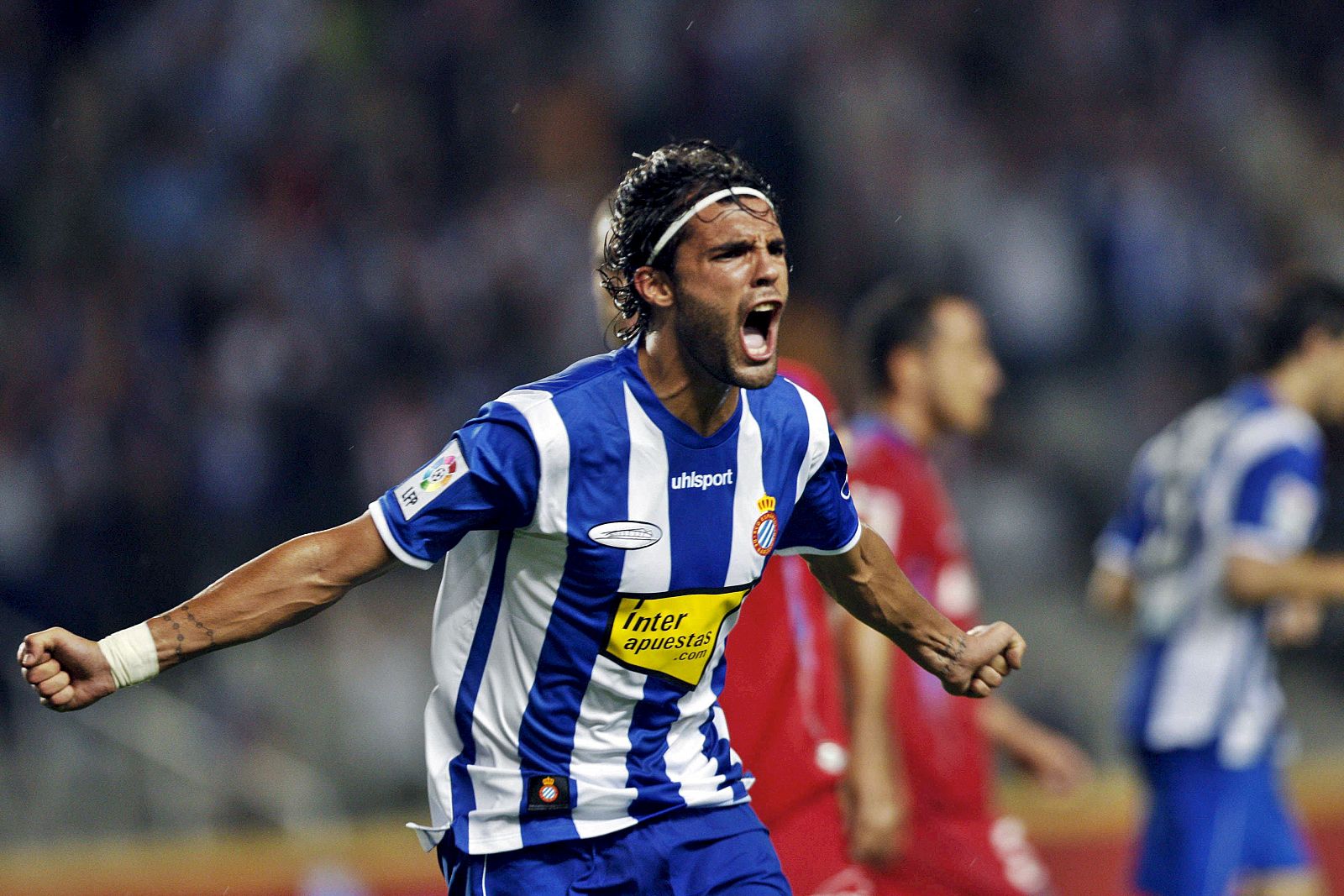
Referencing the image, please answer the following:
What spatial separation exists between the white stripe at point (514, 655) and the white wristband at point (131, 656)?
2.05ft

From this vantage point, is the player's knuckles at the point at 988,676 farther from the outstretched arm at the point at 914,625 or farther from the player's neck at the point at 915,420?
the player's neck at the point at 915,420

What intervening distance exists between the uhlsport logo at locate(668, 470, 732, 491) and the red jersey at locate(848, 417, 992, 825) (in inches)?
77.3

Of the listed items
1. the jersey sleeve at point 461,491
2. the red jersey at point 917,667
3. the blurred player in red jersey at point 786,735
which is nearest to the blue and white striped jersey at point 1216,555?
the red jersey at point 917,667

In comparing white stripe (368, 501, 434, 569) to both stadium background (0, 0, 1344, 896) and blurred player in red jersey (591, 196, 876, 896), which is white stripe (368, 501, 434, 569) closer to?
blurred player in red jersey (591, 196, 876, 896)

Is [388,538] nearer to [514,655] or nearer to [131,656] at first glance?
[514,655]

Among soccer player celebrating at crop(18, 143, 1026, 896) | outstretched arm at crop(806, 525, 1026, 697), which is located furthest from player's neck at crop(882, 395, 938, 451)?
soccer player celebrating at crop(18, 143, 1026, 896)

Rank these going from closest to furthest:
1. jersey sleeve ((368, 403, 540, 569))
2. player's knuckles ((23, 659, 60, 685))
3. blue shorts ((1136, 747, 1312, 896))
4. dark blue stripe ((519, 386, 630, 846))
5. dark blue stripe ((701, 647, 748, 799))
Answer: player's knuckles ((23, 659, 60, 685)), jersey sleeve ((368, 403, 540, 569)), dark blue stripe ((519, 386, 630, 846)), dark blue stripe ((701, 647, 748, 799)), blue shorts ((1136, 747, 1312, 896))

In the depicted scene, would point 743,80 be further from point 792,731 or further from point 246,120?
point 792,731

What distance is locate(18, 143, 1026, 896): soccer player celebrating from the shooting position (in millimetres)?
3023

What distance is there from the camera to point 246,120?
1087 cm

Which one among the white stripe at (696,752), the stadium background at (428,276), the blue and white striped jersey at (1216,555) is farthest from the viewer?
the stadium background at (428,276)

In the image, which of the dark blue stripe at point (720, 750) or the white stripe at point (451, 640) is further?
the dark blue stripe at point (720, 750)

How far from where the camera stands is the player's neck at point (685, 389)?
10.5 ft

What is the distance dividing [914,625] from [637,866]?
0.79 metres
